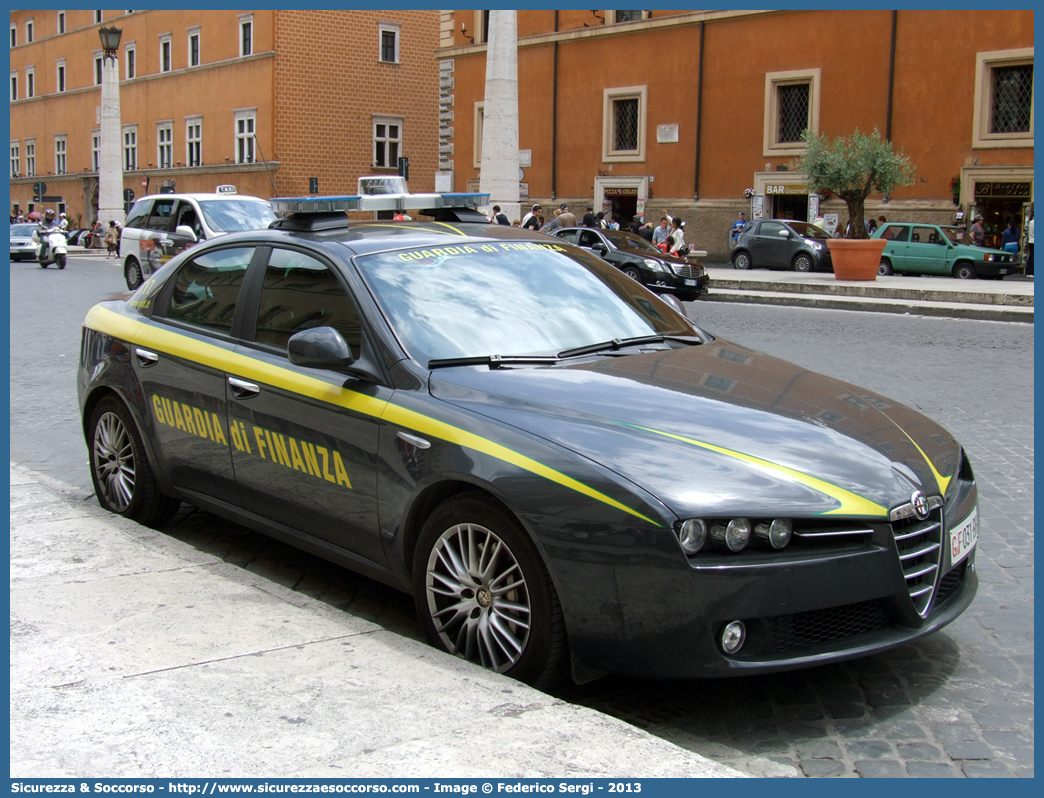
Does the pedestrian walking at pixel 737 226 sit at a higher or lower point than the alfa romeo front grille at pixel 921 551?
higher

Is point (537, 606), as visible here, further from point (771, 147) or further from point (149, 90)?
point (149, 90)

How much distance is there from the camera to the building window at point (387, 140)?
54.1 meters

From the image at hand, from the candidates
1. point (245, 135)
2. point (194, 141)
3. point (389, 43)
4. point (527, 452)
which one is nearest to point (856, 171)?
point (527, 452)

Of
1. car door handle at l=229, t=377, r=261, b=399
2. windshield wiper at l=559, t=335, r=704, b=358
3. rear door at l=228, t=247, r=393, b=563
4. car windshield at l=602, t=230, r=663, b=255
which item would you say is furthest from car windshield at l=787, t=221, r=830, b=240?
car door handle at l=229, t=377, r=261, b=399

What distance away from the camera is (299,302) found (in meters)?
4.96

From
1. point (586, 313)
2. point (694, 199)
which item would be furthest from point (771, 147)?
point (586, 313)

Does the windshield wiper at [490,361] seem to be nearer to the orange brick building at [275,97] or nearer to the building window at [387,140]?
the orange brick building at [275,97]

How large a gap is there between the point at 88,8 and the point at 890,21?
48171 millimetres

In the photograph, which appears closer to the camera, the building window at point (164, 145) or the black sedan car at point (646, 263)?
the black sedan car at point (646, 263)

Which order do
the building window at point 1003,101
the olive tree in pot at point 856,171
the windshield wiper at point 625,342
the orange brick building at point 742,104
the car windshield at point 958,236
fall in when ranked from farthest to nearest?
the orange brick building at point 742,104, the building window at point 1003,101, the car windshield at point 958,236, the olive tree in pot at point 856,171, the windshield wiper at point 625,342

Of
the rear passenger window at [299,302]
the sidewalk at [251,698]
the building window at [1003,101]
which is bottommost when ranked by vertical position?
the sidewalk at [251,698]

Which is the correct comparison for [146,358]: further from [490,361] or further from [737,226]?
[737,226]

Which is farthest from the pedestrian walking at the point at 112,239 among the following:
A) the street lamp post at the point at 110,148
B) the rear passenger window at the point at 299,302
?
the rear passenger window at the point at 299,302

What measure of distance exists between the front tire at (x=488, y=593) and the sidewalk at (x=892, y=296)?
1684cm
